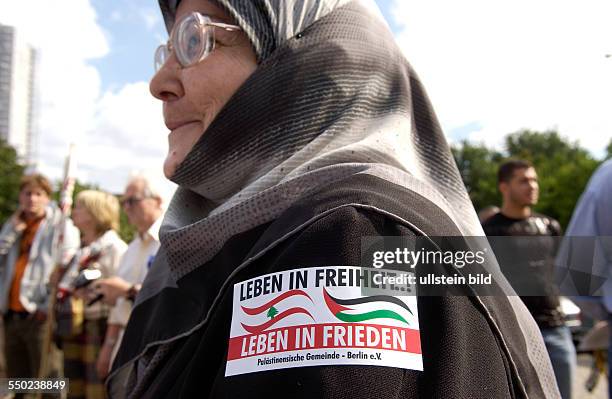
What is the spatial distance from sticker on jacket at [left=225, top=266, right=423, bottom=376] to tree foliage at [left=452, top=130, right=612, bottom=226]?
39089 millimetres

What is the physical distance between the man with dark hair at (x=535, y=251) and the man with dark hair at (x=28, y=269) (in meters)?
4.08

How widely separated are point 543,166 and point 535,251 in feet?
165

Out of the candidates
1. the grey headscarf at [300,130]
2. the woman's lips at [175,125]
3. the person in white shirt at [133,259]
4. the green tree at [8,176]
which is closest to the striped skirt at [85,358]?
the person in white shirt at [133,259]

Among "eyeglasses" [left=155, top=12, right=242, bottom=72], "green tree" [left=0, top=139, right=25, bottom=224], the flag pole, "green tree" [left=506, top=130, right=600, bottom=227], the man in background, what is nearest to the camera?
"eyeglasses" [left=155, top=12, right=242, bottom=72]

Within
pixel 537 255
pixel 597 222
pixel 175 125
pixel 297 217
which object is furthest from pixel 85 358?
pixel 297 217

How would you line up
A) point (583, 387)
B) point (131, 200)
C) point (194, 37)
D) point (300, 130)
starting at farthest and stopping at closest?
point (583, 387)
point (131, 200)
point (194, 37)
point (300, 130)

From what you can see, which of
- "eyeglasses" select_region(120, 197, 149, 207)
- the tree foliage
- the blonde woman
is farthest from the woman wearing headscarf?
the tree foliage

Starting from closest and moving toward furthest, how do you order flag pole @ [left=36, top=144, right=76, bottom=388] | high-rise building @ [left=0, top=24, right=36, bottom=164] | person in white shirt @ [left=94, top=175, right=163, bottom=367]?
1. person in white shirt @ [left=94, top=175, right=163, bottom=367]
2. flag pole @ [left=36, top=144, right=76, bottom=388]
3. high-rise building @ [left=0, top=24, right=36, bottom=164]

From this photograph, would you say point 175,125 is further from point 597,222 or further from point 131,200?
point 131,200

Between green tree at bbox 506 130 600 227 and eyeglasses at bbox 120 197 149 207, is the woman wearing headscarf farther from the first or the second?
green tree at bbox 506 130 600 227

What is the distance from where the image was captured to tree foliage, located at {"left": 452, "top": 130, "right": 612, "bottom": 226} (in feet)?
128

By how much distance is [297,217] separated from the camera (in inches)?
38.1

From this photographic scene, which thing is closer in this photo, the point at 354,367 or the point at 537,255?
the point at 354,367

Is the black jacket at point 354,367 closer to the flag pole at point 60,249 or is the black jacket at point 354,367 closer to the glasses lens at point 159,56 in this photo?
the glasses lens at point 159,56
